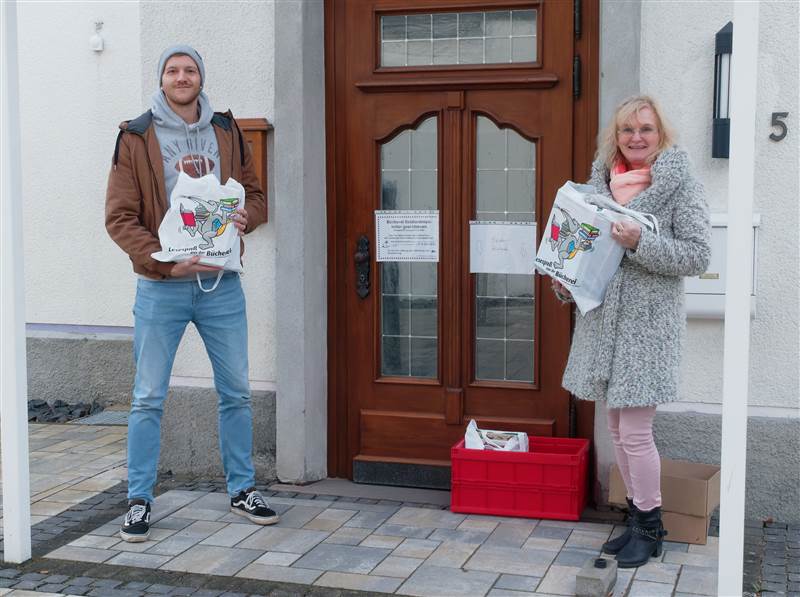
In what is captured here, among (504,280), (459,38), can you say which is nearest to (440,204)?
(504,280)

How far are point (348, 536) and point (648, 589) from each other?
1349 mm

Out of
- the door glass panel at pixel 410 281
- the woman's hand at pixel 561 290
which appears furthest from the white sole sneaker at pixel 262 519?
the woman's hand at pixel 561 290

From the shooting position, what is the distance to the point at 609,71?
5016 mm

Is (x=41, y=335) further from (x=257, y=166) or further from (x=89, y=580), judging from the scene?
(x=89, y=580)

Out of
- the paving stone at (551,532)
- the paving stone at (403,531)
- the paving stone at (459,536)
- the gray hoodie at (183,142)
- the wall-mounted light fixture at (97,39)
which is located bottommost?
the paving stone at (403,531)

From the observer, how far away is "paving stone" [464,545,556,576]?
4.38 m

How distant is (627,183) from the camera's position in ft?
14.3

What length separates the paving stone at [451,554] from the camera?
4.46m

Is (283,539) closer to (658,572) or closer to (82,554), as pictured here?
(82,554)

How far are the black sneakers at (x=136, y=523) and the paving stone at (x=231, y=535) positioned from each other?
10.7 inches

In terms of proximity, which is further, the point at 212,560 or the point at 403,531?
the point at 403,531

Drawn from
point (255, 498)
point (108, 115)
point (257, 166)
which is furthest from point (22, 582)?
point (108, 115)

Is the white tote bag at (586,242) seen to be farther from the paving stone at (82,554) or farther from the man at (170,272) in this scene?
the paving stone at (82,554)

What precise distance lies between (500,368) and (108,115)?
3.64m
